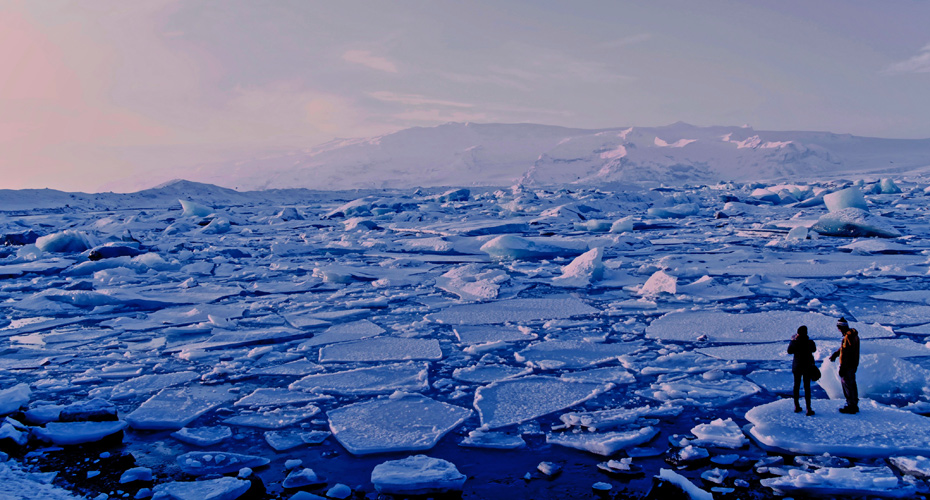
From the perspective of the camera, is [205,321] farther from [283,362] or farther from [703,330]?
[703,330]

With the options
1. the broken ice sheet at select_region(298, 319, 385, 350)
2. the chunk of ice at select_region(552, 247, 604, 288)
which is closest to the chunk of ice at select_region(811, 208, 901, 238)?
the chunk of ice at select_region(552, 247, 604, 288)

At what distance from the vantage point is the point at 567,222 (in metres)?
15.4

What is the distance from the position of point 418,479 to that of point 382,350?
1.93m

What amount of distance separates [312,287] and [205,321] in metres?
1.77

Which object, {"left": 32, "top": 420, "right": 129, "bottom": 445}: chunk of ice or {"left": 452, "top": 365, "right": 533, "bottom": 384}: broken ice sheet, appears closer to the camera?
{"left": 32, "top": 420, "right": 129, "bottom": 445}: chunk of ice

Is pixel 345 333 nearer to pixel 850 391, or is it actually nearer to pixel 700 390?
pixel 700 390

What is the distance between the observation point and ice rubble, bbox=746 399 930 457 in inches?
99.6

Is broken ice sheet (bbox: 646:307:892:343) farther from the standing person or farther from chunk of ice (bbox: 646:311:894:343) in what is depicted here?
the standing person

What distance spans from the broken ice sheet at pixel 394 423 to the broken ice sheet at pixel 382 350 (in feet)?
2.54

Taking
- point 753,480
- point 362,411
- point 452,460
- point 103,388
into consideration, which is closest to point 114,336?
point 103,388

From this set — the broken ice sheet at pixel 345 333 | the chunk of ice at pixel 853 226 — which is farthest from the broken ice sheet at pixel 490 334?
the chunk of ice at pixel 853 226

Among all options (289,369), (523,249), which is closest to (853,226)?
(523,249)

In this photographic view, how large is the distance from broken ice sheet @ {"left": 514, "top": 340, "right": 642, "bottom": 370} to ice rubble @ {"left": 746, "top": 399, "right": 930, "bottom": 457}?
1.11 m

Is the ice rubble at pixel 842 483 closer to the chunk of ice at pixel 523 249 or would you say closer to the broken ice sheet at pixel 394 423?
the broken ice sheet at pixel 394 423
